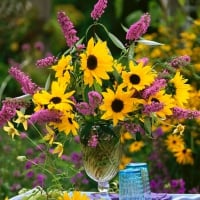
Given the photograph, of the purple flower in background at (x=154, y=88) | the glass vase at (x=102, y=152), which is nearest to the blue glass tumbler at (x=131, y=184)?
the glass vase at (x=102, y=152)

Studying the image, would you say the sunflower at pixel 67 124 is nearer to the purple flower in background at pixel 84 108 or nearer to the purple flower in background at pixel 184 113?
the purple flower in background at pixel 84 108

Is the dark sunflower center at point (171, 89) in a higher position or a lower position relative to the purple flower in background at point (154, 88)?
higher

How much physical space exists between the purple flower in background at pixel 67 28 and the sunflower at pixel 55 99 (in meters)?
0.15

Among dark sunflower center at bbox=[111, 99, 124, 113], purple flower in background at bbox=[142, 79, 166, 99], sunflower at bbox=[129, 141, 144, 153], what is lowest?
dark sunflower center at bbox=[111, 99, 124, 113]

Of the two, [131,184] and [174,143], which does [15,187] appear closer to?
[174,143]

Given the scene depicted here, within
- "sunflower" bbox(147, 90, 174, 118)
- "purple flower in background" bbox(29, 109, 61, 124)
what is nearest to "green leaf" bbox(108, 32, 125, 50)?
"sunflower" bbox(147, 90, 174, 118)

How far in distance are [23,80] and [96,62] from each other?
0.21 meters

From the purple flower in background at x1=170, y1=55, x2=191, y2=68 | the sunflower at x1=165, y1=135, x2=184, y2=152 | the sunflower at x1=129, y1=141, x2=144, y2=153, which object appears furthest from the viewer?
the sunflower at x1=129, y1=141, x2=144, y2=153

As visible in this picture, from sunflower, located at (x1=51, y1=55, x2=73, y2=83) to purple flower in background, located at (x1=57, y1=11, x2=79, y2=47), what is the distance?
52 millimetres

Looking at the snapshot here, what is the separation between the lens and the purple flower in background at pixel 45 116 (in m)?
1.91

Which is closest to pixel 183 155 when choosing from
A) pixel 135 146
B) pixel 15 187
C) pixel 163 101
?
pixel 135 146

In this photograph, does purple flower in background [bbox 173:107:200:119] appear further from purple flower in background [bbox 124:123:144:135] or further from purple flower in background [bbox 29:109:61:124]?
purple flower in background [bbox 29:109:61:124]

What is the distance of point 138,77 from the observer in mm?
2000

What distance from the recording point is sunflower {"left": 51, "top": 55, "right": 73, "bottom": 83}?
6.74 feet
